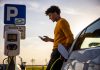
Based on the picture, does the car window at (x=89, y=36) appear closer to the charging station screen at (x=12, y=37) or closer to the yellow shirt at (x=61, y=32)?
the yellow shirt at (x=61, y=32)

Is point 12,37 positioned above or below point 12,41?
above

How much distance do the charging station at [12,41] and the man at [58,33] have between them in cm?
520

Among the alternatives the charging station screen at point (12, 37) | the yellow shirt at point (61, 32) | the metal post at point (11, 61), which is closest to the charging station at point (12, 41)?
the charging station screen at point (12, 37)

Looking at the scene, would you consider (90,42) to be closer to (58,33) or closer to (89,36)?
(89,36)

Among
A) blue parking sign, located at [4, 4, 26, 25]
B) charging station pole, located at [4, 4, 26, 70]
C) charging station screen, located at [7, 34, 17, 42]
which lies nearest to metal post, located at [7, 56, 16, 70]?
charging station pole, located at [4, 4, 26, 70]

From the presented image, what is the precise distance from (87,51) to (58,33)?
2960 mm

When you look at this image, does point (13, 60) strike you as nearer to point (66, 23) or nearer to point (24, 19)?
point (24, 19)

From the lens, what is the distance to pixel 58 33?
6.61 m

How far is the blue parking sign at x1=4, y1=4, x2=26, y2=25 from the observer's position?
12078 millimetres

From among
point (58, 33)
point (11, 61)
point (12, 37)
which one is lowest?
point (11, 61)

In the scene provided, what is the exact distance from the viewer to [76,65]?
3.66 m

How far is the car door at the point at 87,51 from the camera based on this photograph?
3.38 metres

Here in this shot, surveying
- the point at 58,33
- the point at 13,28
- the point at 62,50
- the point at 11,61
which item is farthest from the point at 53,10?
the point at 11,61

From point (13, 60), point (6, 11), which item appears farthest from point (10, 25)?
point (13, 60)
